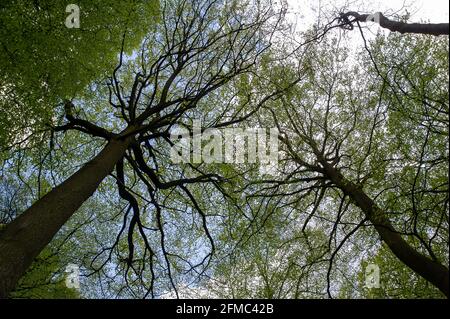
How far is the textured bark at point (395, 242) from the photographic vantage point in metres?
5.95

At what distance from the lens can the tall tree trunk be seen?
191 inches

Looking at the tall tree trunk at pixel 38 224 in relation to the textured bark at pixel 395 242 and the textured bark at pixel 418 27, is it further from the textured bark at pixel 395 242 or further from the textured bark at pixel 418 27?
the textured bark at pixel 418 27

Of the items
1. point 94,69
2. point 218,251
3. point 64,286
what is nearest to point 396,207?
point 218,251

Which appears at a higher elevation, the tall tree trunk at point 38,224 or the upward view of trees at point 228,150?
the upward view of trees at point 228,150

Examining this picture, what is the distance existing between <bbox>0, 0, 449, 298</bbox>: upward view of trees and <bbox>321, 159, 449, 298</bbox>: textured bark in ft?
0.12

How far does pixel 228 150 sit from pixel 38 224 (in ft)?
21.7

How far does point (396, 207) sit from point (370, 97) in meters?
3.05

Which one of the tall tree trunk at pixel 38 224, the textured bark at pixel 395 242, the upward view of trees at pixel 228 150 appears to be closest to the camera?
the tall tree trunk at pixel 38 224

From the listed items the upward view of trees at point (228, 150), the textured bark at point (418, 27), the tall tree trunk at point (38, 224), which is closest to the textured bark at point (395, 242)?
the upward view of trees at point (228, 150)

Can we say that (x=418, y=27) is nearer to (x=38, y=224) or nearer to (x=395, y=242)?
(x=395, y=242)

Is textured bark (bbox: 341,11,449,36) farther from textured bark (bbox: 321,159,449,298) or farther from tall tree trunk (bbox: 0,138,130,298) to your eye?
tall tree trunk (bbox: 0,138,130,298)

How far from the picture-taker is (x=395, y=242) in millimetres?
7020

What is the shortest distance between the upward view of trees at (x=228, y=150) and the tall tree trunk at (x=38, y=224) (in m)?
0.04

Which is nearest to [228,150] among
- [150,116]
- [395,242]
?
[150,116]
